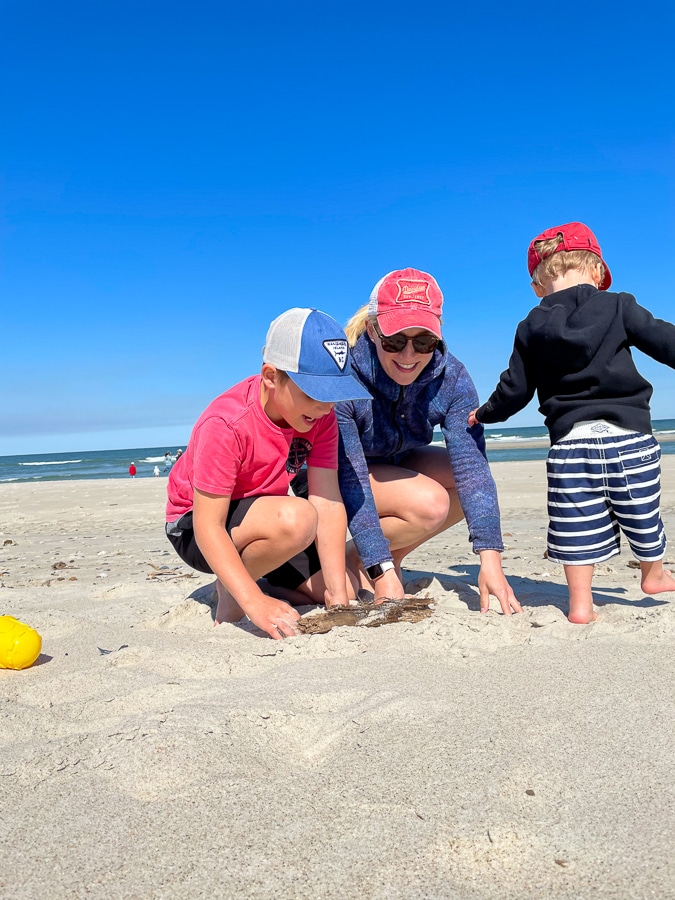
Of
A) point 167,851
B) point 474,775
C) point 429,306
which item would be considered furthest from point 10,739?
point 429,306

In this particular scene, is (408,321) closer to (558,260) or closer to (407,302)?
(407,302)

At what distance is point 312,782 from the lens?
1.49 meters

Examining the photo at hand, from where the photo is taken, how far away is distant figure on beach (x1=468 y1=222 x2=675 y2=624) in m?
2.78

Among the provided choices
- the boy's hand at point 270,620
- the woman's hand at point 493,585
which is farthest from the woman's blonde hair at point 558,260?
the boy's hand at point 270,620

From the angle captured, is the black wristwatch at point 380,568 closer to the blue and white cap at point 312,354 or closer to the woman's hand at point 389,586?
the woman's hand at point 389,586

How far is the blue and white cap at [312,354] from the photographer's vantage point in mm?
2596

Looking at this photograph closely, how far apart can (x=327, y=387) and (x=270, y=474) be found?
1.83ft

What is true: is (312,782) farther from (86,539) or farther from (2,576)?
(86,539)

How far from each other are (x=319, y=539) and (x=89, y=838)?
1.84 metres

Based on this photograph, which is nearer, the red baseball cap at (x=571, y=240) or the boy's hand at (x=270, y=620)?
the boy's hand at (x=270, y=620)

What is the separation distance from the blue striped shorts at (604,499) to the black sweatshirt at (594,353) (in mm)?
96

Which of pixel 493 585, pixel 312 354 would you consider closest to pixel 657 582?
pixel 493 585

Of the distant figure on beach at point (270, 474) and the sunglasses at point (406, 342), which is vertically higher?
the sunglasses at point (406, 342)

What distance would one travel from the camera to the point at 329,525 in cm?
306
